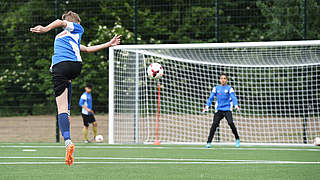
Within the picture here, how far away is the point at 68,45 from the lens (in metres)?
5.89

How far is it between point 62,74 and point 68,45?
0.37 metres

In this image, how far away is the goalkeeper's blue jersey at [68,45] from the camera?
584 cm

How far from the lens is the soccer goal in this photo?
41.8 feet

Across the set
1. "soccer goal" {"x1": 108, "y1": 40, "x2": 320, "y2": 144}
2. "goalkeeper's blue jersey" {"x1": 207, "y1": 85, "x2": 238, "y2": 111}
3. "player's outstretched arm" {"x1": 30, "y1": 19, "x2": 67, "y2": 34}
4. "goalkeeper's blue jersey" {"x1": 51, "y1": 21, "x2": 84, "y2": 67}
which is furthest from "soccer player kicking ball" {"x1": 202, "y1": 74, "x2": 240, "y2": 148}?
"player's outstretched arm" {"x1": 30, "y1": 19, "x2": 67, "y2": 34}

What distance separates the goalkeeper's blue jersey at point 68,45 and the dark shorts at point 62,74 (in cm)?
6

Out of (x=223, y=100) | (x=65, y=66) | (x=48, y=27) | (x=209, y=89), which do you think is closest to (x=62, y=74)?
(x=65, y=66)

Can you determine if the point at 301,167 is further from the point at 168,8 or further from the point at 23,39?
the point at 23,39

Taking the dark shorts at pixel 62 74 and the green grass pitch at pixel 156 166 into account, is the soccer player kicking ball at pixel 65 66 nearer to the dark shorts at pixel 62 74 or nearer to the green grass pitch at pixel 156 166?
the dark shorts at pixel 62 74

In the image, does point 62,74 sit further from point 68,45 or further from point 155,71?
point 155,71

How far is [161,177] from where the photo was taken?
6.07m

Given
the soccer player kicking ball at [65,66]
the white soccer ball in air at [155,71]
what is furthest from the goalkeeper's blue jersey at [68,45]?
the white soccer ball in air at [155,71]

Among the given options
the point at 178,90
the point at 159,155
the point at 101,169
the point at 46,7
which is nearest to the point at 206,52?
the point at 178,90

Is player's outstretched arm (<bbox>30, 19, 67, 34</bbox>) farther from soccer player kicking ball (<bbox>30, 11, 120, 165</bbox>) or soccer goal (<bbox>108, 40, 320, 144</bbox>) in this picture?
soccer goal (<bbox>108, 40, 320, 144</bbox>)

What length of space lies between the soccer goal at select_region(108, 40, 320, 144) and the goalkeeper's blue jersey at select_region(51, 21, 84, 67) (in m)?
6.72
